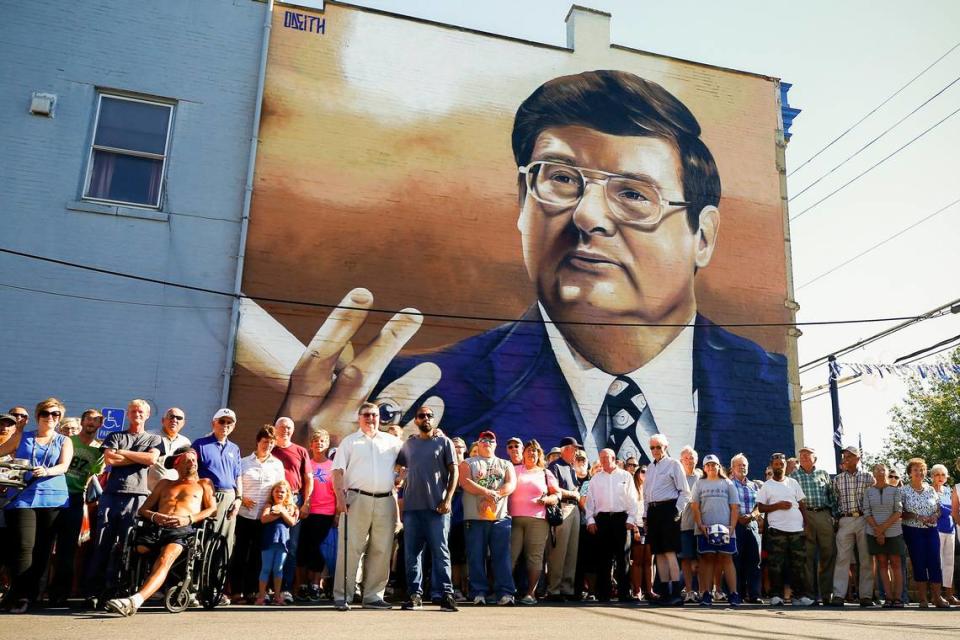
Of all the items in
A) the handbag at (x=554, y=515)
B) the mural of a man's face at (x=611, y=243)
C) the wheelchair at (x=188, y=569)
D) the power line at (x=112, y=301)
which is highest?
the mural of a man's face at (x=611, y=243)

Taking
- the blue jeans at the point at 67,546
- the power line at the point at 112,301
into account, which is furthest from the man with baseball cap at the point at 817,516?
the power line at the point at 112,301

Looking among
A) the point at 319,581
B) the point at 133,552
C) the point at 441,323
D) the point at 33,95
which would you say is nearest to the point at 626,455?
the point at 441,323

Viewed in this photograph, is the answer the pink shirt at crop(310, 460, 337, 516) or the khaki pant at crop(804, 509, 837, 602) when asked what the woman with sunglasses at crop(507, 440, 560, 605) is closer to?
the pink shirt at crop(310, 460, 337, 516)

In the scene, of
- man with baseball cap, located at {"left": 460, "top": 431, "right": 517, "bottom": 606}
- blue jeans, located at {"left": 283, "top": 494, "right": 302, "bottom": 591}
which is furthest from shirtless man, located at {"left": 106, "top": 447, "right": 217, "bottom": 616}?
man with baseball cap, located at {"left": 460, "top": 431, "right": 517, "bottom": 606}

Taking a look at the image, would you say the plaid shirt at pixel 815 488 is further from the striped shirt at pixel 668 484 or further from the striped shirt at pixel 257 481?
the striped shirt at pixel 257 481

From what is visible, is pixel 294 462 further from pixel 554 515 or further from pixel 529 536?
pixel 554 515

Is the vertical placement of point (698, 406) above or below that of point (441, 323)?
below

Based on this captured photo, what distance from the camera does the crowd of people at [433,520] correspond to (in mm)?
7156

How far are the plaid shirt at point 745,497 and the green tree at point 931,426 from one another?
→ 1088 inches

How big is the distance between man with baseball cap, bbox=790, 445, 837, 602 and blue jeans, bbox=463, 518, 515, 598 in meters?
4.30

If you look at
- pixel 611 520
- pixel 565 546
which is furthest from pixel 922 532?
pixel 565 546

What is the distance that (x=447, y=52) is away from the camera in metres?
15.7

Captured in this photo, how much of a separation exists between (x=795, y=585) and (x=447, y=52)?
1100cm

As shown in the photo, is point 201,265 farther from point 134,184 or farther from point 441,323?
point 441,323
